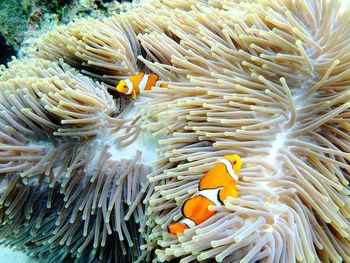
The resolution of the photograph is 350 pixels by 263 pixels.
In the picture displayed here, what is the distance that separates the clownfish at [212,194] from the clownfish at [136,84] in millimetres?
757

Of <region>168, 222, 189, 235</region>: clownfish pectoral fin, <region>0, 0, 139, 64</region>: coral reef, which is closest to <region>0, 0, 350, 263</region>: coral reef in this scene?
<region>168, 222, 189, 235</region>: clownfish pectoral fin

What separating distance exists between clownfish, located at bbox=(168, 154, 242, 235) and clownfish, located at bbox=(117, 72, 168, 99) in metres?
0.76

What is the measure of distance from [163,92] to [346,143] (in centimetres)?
84

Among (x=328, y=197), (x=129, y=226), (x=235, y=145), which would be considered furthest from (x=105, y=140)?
(x=328, y=197)

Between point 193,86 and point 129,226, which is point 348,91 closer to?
point 193,86

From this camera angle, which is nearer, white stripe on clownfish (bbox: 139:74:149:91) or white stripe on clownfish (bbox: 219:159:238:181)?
white stripe on clownfish (bbox: 219:159:238:181)

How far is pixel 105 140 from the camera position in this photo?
1.79 meters

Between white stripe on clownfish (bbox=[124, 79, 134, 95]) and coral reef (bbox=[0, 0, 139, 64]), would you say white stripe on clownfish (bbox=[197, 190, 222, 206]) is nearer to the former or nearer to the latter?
white stripe on clownfish (bbox=[124, 79, 134, 95])

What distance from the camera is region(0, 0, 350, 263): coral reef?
1.26 m

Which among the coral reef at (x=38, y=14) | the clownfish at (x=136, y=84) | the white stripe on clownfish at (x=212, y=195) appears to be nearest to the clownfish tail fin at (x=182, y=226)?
the white stripe on clownfish at (x=212, y=195)

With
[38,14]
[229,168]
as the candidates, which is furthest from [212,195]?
[38,14]

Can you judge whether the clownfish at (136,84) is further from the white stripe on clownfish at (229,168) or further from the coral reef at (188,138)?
the white stripe on clownfish at (229,168)

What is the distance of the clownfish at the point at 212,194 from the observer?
48.8 inches

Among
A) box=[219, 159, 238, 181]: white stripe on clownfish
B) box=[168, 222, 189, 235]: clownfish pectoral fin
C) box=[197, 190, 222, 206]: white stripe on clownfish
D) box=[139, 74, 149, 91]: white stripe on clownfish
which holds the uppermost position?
box=[139, 74, 149, 91]: white stripe on clownfish
